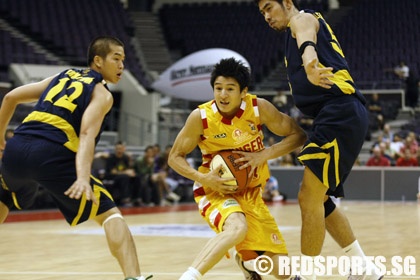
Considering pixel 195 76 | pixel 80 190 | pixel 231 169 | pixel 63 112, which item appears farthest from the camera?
pixel 195 76

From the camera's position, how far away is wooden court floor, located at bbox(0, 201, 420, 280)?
5887mm

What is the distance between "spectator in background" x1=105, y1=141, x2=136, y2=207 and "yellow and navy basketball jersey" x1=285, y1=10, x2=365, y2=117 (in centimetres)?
932

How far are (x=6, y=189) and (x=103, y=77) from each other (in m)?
0.87

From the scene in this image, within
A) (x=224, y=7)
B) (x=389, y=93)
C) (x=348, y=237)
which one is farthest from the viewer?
(x=224, y=7)

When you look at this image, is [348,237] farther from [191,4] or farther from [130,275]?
[191,4]

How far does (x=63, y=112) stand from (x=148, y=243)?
12.2ft

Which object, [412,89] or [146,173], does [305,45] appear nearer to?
[146,173]

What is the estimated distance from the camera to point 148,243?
8039 millimetres

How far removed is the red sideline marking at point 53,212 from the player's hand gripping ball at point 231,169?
698cm

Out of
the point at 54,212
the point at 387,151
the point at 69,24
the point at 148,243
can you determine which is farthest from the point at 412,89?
the point at 148,243

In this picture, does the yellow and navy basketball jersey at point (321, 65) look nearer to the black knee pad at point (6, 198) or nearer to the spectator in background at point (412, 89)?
the black knee pad at point (6, 198)

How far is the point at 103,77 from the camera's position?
15.5ft

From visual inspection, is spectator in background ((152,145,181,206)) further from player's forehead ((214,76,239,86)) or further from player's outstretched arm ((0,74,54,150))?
player's forehead ((214,76,239,86))

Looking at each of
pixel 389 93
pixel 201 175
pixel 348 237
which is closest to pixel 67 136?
pixel 201 175
